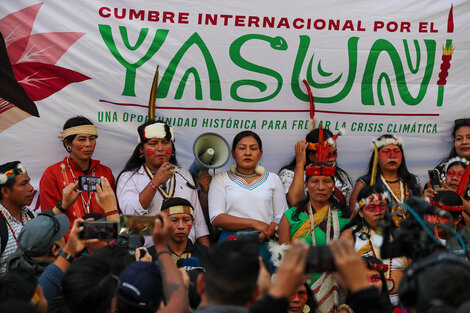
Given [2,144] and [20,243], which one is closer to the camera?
[20,243]

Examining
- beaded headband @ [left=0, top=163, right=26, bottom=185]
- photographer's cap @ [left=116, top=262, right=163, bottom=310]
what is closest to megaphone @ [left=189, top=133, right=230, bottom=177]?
beaded headband @ [left=0, top=163, right=26, bottom=185]

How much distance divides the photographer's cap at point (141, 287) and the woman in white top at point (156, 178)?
2.45 metres

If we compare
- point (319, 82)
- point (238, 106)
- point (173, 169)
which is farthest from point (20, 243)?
point (319, 82)

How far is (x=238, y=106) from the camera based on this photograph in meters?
6.40

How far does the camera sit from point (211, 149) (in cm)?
606

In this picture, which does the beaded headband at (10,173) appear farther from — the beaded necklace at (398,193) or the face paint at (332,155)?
the beaded necklace at (398,193)

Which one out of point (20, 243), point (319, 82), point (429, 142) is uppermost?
point (319, 82)

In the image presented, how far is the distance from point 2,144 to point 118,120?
1.04 meters

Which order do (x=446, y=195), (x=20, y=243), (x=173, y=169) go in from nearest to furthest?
(x=20, y=243)
(x=446, y=195)
(x=173, y=169)

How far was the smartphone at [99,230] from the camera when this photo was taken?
3.59 meters

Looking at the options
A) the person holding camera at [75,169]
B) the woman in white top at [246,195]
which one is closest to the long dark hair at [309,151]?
the woman in white top at [246,195]

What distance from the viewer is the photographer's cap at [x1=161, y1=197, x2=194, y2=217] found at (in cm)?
537

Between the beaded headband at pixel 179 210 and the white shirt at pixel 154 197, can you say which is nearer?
the beaded headband at pixel 179 210

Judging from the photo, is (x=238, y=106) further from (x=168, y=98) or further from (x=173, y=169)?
(x=173, y=169)
